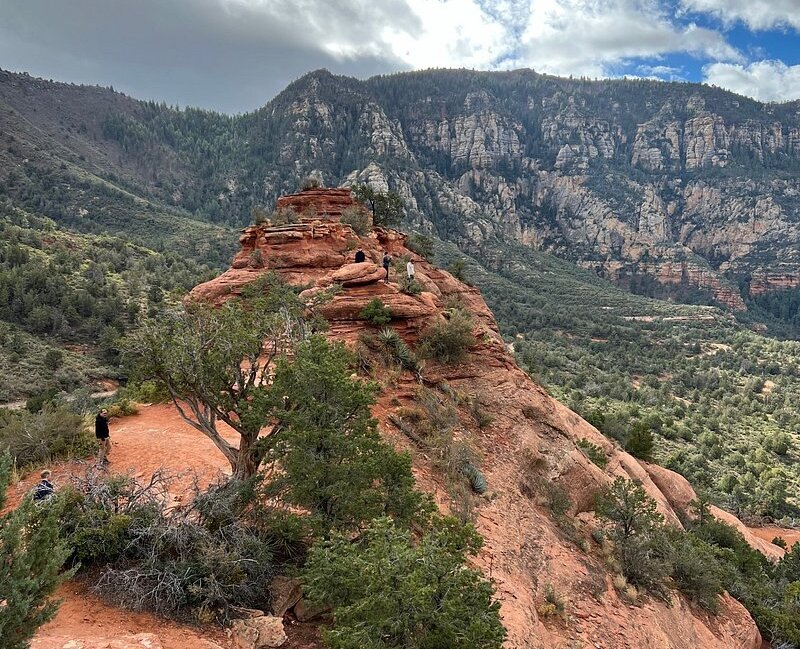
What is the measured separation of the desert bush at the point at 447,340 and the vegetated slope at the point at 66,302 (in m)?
24.9

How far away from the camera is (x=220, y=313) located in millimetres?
9641

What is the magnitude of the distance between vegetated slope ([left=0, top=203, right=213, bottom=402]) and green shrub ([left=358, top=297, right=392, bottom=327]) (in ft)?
76.8

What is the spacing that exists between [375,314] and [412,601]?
11.9 metres

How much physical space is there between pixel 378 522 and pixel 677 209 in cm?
18497

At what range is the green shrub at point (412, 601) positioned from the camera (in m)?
4.91

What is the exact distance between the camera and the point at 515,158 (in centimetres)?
16412

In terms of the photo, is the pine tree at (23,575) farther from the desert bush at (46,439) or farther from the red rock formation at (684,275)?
the red rock formation at (684,275)

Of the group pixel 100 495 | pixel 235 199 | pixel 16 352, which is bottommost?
pixel 16 352

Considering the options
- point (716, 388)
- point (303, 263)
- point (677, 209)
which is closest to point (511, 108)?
point (677, 209)

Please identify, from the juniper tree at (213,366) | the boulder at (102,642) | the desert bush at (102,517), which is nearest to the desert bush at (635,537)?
the juniper tree at (213,366)

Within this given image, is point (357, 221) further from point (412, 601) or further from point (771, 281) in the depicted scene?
point (771, 281)

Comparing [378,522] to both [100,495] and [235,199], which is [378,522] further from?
[235,199]

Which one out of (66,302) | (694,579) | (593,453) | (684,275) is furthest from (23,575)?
(684,275)

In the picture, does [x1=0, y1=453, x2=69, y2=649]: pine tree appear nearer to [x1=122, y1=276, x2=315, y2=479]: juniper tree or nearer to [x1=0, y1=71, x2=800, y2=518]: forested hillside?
[x1=122, y1=276, x2=315, y2=479]: juniper tree
